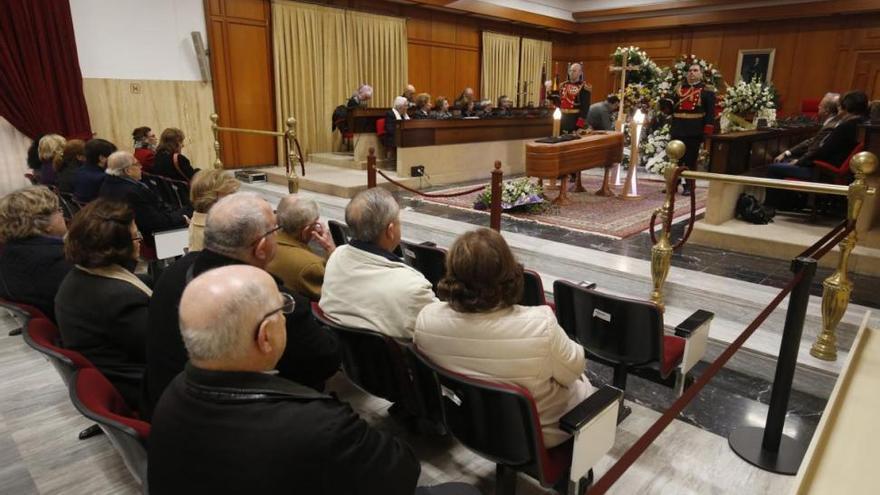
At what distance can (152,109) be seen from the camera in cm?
813

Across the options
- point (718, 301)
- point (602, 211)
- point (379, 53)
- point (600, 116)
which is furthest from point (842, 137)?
point (379, 53)

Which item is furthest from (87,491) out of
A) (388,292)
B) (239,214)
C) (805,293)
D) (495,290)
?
(805,293)

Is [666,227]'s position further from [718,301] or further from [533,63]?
[533,63]

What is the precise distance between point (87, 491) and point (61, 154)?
385 cm

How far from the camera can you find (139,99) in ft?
26.2

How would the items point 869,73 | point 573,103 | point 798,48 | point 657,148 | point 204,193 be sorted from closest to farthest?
point 204,193 → point 657,148 → point 573,103 → point 869,73 → point 798,48

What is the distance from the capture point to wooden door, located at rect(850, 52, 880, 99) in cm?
1112

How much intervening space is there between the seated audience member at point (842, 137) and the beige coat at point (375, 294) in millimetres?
4559

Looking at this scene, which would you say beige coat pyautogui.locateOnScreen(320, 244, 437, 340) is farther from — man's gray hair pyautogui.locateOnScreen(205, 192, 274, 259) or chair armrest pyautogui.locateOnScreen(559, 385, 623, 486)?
chair armrest pyautogui.locateOnScreen(559, 385, 623, 486)

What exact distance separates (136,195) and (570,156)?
171 inches

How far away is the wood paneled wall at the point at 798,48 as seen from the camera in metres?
11.2

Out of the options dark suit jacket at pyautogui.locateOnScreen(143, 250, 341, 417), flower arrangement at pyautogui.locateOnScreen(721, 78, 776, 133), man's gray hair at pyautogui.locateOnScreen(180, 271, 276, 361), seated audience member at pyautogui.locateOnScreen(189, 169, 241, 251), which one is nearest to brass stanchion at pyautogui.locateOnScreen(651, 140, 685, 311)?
dark suit jacket at pyautogui.locateOnScreen(143, 250, 341, 417)

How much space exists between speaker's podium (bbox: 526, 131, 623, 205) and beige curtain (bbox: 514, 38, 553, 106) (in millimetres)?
7785

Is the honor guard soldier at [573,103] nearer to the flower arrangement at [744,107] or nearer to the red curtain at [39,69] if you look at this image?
the flower arrangement at [744,107]
